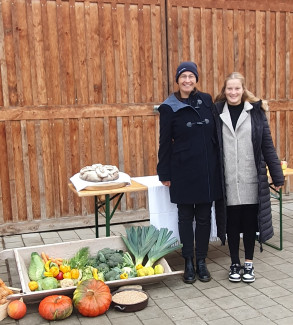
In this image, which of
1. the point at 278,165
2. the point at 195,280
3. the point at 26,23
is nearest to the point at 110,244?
the point at 195,280

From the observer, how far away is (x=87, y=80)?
6.10 m

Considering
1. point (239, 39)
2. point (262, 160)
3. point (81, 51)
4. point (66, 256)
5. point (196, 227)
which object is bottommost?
point (66, 256)

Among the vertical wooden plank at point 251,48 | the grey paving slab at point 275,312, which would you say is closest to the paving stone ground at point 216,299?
Result: the grey paving slab at point 275,312

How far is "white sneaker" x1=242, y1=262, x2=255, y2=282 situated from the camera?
167 inches

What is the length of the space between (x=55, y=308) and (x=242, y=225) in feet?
5.86

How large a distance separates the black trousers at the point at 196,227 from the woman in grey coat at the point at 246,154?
250 mm

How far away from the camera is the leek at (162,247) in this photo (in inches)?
169

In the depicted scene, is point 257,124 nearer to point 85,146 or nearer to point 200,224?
point 200,224

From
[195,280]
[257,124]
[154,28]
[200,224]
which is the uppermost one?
[154,28]

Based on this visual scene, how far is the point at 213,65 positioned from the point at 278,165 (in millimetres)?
2855

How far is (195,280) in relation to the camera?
4.30 metres

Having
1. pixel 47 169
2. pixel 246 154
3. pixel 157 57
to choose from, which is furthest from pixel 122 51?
pixel 246 154

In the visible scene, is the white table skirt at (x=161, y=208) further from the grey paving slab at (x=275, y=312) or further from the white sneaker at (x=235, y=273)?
the grey paving slab at (x=275, y=312)

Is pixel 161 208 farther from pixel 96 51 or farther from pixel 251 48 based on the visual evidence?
pixel 251 48
